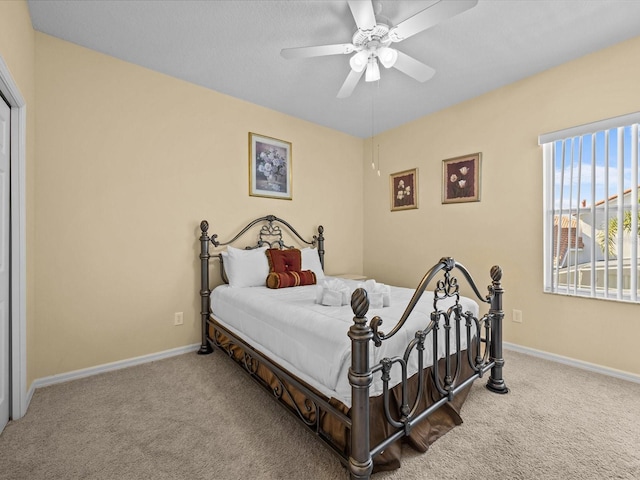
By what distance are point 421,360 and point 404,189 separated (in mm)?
2840

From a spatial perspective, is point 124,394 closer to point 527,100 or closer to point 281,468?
point 281,468

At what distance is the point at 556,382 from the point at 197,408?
8.94ft

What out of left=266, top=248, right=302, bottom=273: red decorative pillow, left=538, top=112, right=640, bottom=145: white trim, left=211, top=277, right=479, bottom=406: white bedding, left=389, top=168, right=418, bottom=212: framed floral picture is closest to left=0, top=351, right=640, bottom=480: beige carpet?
left=211, top=277, right=479, bottom=406: white bedding

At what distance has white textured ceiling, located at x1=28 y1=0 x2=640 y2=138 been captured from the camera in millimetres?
2018

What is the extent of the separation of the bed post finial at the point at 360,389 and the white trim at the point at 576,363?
2434mm

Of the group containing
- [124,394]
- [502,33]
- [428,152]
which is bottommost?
[124,394]

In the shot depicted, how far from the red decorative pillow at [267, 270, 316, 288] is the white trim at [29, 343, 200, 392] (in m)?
A: 1.07

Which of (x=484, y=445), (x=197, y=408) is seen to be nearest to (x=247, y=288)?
(x=197, y=408)

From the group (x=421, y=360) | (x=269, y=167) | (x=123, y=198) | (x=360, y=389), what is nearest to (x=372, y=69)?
(x=269, y=167)

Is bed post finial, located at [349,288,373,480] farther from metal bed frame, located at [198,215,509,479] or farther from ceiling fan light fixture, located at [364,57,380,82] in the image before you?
ceiling fan light fixture, located at [364,57,380,82]

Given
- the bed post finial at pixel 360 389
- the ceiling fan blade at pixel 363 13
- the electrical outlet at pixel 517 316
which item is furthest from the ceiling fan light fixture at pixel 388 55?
the electrical outlet at pixel 517 316

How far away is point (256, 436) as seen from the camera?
1717 mm

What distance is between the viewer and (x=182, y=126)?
2979mm

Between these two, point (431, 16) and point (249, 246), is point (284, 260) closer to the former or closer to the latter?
point (249, 246)
